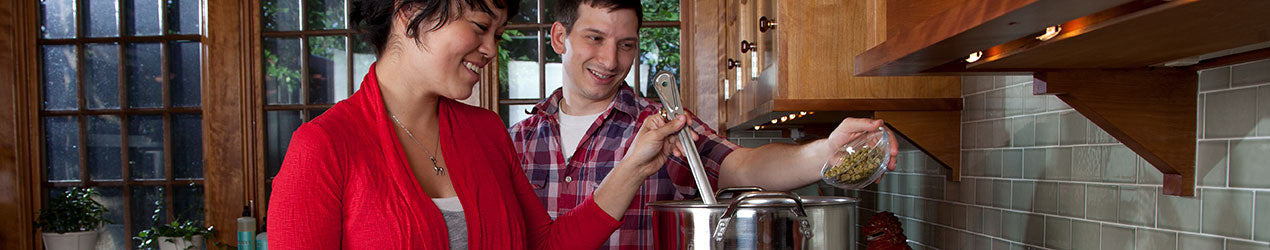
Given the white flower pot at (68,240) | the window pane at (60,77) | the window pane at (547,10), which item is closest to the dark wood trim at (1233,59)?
the window pane at (547,10)

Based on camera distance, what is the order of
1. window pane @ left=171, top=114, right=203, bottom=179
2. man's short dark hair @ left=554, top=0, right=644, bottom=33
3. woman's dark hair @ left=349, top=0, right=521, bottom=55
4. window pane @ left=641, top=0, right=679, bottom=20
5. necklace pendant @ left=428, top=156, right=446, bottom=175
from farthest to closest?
window pane @ left=171, top=114, right=203, bottom=179 < window pane @ left=641, top=0, right=679, bottom=20 < man's short dark hair @ left=554, top=0, right=644, bottom=33 < necklace pendant @ left=428, top=156, right=446, bottom=175 < woman's dark hair @ left=349, top=0, right=521, bottom=55

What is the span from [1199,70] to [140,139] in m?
3.46

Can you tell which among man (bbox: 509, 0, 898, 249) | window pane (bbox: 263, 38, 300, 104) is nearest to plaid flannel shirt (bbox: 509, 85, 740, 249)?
man (bbox: 509, 0, 898, 249)

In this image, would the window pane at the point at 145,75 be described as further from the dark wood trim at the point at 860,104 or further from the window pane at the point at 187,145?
the dark wood trim at the point at 860,104

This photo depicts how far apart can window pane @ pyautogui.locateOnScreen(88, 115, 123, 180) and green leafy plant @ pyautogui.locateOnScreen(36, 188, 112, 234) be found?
12 centimetres

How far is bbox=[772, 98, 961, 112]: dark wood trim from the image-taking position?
5.02ft

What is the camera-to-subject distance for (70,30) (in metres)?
3.42

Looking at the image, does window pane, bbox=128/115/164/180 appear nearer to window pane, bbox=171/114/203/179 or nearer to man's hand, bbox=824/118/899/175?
window pane, bbox=171/114/203/179

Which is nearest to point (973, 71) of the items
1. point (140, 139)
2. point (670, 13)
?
point (670, 13)

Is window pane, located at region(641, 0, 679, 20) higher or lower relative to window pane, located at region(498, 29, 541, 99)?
higher

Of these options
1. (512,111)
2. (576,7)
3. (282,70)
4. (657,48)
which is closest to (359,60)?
(282,70)

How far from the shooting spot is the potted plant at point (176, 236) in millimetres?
3244

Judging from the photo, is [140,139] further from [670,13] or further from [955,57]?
[955,57]

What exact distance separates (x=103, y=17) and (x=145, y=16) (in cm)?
16
